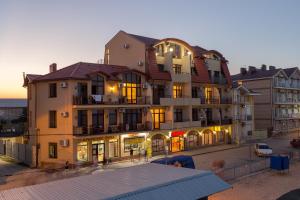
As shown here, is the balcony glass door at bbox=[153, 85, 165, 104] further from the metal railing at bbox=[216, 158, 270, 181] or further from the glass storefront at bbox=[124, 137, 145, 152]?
the metal railing at bbox=[216, 158, 270, 181]

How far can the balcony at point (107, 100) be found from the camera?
3058 centimetres

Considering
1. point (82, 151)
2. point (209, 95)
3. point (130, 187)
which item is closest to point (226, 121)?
point (209, 95)

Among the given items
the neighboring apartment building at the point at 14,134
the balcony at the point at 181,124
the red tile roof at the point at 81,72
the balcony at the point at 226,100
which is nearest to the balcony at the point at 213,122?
the balcony at the point at 226,100

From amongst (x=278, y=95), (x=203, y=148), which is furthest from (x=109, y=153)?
(x=278, y=95)

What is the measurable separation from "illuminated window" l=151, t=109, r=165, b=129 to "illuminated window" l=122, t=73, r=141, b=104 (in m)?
3.44

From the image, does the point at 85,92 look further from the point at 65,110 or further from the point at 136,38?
the point at 136,38

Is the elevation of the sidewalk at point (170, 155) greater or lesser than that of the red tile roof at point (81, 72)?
lesser

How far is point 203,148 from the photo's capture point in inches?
1684

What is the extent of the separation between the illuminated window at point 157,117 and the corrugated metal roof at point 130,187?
21.1m

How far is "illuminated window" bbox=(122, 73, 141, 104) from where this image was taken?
3538cm

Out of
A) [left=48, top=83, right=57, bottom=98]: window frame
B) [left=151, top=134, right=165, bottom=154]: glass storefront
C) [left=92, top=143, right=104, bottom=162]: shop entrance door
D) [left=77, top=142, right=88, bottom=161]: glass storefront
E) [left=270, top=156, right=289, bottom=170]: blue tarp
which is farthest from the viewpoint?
[left=151, top=134, right=165, bottom=154]: glass storefront

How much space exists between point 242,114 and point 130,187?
41.6 m

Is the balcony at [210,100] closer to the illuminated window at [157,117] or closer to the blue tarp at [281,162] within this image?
the illuminated window at [157,117]

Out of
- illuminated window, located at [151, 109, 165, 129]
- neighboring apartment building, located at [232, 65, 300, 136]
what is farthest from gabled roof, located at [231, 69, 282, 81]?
illuminated window, located at [151, 109, 165, 129]
